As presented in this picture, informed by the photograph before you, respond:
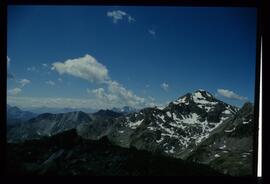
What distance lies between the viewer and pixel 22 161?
14.2ft

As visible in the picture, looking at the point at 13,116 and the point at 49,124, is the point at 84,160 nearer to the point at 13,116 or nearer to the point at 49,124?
the point at 49,124

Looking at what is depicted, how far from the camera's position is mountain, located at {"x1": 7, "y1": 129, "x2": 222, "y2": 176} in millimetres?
4277

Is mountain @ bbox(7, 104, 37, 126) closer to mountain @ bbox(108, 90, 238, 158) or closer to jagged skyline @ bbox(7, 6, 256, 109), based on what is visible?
jagged skyline @ bbox(7, 6, 256, 109)

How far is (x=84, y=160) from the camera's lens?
511 centimetres

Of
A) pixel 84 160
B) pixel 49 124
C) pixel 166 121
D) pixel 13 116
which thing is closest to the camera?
pixel 13 116

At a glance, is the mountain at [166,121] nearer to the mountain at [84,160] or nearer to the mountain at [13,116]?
the mountain at [84,160]

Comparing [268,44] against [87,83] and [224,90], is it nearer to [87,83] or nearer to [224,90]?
[224,90]

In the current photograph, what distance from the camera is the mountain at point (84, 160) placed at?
4277 mm

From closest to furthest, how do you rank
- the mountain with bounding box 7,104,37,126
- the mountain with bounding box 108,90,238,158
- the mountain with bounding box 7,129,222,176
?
the mountain with bounding box 7,104,37,126
the mountain with bounding box 7,129,222,176
the mountain with bounding box 108,90,238,158

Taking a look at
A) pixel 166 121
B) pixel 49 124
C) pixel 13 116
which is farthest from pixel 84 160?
pixel 166 121

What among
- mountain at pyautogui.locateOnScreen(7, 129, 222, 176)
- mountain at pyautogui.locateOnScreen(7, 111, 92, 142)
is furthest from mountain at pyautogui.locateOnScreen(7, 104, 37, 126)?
mountain at pyautogui.locateOnScreen(7, 111, 92, 142)

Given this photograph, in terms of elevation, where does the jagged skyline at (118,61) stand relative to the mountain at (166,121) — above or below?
above

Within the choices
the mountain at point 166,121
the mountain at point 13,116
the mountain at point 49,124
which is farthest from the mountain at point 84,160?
the mountain at point 166,121

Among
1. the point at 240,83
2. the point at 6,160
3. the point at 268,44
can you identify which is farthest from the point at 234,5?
the point at 6,160
